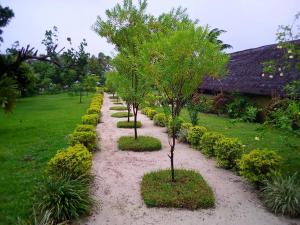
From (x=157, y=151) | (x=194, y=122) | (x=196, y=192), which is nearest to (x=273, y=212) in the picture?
(x=196, y=192)

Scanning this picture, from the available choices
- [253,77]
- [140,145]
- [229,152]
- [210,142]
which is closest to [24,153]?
[140,145]

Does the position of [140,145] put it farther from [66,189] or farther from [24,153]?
[66,189]

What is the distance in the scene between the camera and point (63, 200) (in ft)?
19.3

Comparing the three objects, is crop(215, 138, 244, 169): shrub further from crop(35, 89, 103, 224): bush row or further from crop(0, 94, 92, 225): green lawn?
crop(0, 94, 92, 225): green lawn

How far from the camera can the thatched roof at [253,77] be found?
15452 millimetres

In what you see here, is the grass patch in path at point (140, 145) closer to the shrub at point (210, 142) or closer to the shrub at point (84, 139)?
the shrub at point (84, 139)

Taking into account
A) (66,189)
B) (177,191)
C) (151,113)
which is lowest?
(177,191)

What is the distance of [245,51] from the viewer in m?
24.5

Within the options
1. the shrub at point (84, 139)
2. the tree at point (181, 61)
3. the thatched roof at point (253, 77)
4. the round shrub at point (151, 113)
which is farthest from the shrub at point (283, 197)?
the round shrub at point (151, 113)

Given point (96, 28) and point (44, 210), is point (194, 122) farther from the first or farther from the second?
point (44, 210)

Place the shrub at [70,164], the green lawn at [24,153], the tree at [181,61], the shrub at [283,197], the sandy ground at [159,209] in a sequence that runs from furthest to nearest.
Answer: the shrub at [70,164] < the tree at [181,61] < the green lawn at [24,153] < the shrub at [283,197] < the sandy ground at [159,209]

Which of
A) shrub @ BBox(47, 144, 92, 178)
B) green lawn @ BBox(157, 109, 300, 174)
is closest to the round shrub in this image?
green lawn @ BBox(157, 109, 300, 174)

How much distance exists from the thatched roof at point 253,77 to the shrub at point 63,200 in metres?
11.9

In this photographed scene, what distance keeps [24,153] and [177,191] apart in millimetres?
6406
